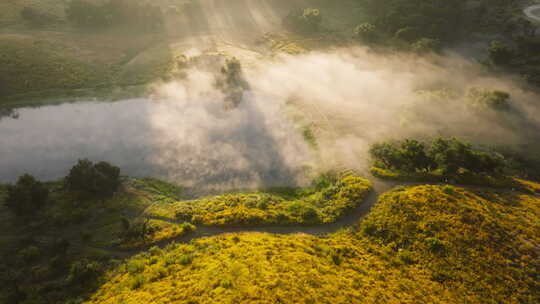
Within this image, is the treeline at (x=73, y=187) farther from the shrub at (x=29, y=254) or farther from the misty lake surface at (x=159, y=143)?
the shrub at (x=29, y=254)

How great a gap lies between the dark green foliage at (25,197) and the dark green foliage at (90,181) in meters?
5.43

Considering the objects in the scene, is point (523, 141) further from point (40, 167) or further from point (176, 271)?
point (40, 167)

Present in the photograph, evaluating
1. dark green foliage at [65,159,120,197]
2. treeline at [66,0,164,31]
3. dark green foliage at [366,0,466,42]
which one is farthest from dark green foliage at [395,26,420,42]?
dark green foliage at [65,159,120,197]

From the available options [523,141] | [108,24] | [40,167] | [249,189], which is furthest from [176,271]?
[108,24]

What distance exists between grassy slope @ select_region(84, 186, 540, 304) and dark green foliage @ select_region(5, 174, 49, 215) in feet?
83.3

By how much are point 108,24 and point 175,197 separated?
123633mm

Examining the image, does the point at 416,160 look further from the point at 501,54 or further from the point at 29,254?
the point at 501,54

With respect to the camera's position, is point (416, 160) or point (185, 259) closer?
point (185, 259)

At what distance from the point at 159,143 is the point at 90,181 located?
798 inches

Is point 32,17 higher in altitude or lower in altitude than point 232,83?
higher

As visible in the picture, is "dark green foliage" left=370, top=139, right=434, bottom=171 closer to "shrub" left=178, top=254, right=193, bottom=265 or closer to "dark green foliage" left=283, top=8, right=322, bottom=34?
"shrub" left=178, top=254, right=193, bottom=265

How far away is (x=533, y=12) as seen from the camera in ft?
427

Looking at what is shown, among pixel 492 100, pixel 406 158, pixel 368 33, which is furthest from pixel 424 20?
pixel 406 158

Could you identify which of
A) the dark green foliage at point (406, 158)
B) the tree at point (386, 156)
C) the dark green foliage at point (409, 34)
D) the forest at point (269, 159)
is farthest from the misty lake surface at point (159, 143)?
the dark green foliage at point (409, 34)
